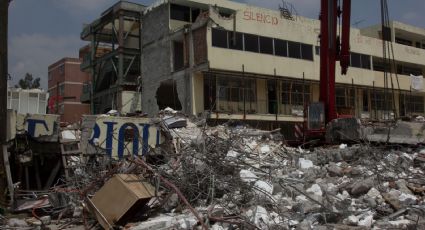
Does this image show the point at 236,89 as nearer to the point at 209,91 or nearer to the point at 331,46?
the point at 209,91

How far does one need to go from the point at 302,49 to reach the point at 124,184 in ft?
82.0

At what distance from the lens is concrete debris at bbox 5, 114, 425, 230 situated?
22.8 feet

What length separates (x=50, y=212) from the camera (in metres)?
8.33

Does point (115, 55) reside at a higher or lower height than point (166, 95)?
higher

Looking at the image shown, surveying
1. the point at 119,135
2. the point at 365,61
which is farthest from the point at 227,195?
the point at 365,61

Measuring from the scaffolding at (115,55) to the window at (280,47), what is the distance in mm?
9403

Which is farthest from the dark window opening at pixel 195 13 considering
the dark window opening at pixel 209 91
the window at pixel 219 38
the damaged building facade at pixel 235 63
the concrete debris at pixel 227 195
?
the concrete debris at pixel 227 195

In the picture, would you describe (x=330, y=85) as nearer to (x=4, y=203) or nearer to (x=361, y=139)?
(x=361, y=139)

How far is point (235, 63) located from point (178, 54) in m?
4.06

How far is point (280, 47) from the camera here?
2936cm

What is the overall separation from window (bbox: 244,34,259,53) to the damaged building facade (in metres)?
0.06

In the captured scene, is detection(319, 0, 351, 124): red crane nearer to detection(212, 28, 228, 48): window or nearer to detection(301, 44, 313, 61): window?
detection(212, 28, 228, 48): window

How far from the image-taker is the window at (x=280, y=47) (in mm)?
29156

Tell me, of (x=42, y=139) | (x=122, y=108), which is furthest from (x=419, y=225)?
(x=122, y=108)
